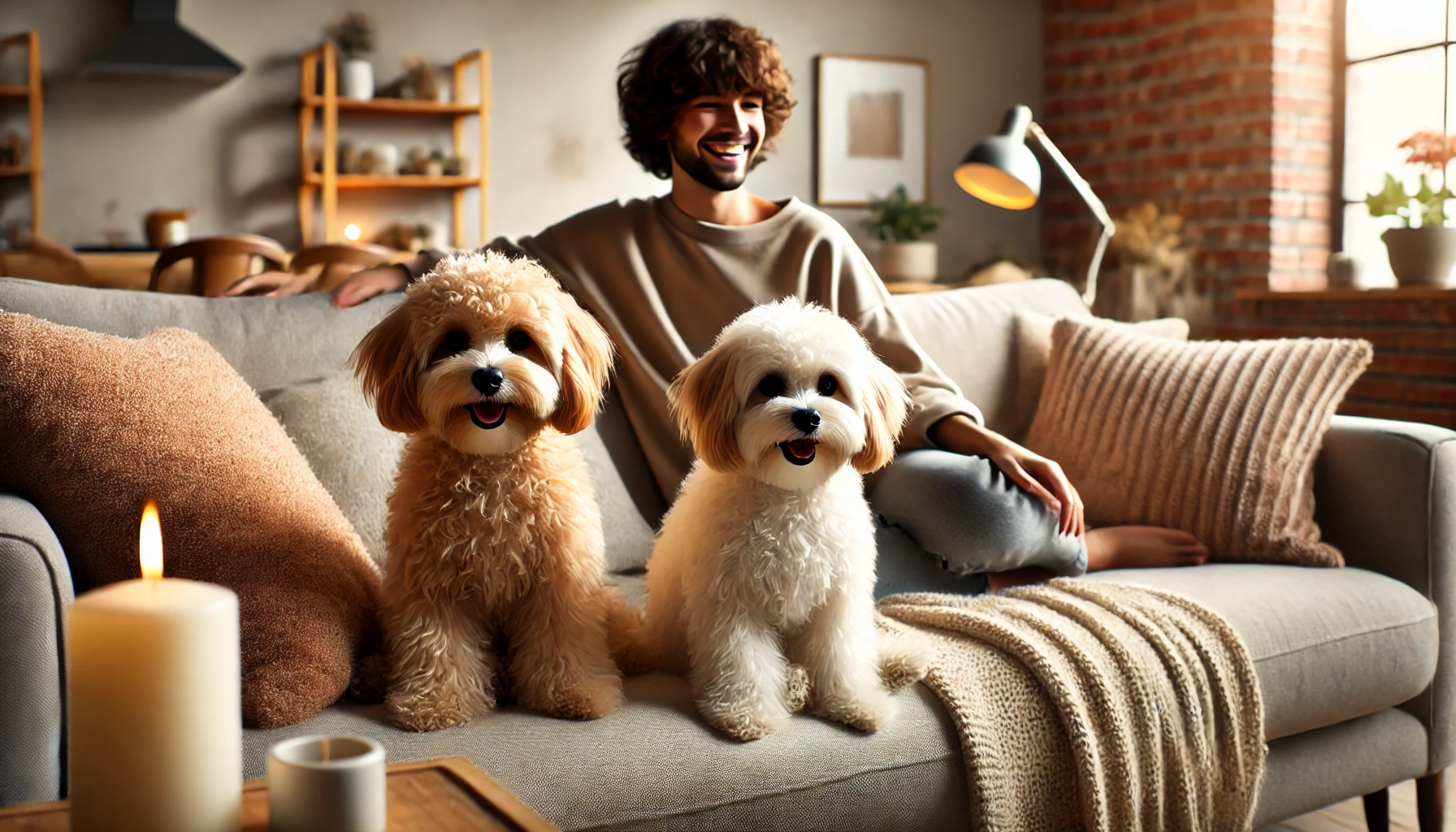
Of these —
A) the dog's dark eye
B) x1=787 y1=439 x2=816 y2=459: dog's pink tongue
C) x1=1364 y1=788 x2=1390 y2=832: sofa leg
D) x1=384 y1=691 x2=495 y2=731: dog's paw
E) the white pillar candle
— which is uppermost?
the dog's dark eye

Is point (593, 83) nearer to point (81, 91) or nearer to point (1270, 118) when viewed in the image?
point (81, 91)

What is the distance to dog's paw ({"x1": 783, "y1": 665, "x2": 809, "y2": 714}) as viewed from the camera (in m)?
1.39

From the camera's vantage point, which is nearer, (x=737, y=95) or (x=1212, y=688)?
(x=1212, y=688)

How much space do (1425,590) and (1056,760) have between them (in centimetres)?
93

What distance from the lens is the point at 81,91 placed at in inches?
205

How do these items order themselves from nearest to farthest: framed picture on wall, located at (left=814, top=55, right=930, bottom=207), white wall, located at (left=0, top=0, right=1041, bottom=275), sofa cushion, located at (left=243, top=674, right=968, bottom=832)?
sofa cushion, located at (left=243, top=674, right=968, bottom=832) < white wall, located at (left=0, top=0, right=1041, bottom=275) < framed picture on wall, located at (left=814, top=55, right=930, bottom=207)

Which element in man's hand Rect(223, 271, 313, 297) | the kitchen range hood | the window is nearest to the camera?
man's hand Rect(223, 271, 313, 297)

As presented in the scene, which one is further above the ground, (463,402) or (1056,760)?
(463,402)

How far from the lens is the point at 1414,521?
1.99 metres

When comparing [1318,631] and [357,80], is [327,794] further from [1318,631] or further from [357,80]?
Result: [357,80]

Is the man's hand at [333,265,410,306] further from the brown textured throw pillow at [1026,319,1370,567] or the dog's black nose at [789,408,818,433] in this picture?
the brown textured throw pillow at [1026,319,1370,567]

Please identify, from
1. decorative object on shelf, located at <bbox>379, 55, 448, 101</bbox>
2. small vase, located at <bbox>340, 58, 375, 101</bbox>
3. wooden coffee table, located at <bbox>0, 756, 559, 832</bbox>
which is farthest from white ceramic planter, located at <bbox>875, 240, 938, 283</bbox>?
wooden coffee table, located at <bbox>0, 756, 559, 832</bbox>

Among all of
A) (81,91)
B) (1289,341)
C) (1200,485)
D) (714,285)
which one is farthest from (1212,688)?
(81,91)

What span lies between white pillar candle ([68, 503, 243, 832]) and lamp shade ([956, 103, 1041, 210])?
89.3 inches
